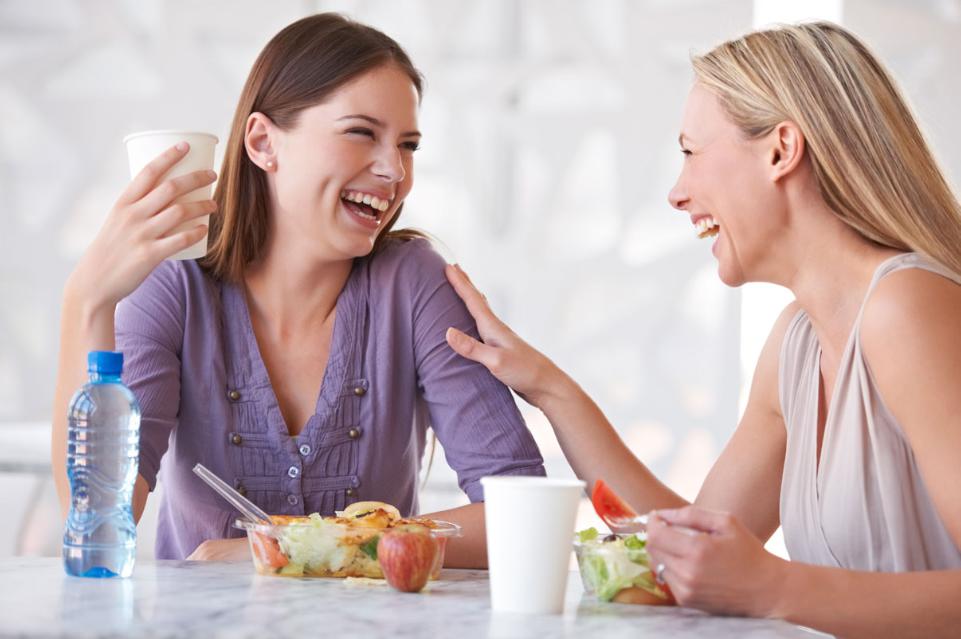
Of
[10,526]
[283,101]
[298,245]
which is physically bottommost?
[10,526]

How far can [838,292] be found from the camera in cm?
168

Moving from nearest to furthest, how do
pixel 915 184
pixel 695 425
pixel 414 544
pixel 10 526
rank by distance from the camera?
pixel 414 544 → pixel 915 184 → pixel 10 526 → pixel 695 425

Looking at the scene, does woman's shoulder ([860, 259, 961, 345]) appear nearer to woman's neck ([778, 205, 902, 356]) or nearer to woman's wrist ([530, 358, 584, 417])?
woman's neck ([778, 205, 902, 356])

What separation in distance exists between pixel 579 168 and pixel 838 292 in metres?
3.13

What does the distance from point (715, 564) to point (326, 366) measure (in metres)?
0.94

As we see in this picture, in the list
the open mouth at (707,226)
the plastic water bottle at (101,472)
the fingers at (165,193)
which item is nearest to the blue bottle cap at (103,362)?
the plastic water bottle at (101,472)

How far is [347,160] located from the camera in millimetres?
1977

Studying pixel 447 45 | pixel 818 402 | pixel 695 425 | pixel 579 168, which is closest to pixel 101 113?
pixel 447 45

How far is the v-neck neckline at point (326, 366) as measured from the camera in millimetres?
1902

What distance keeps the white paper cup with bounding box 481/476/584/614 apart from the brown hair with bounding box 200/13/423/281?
99 centimetres

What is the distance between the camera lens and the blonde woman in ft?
4.58

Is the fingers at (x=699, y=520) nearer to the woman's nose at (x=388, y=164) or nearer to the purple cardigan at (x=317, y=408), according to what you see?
the purple cardigan at (x=317, y=408)

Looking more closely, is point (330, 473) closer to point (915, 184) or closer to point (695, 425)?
point (915, 184)

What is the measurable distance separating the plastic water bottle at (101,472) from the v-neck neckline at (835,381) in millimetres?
972
